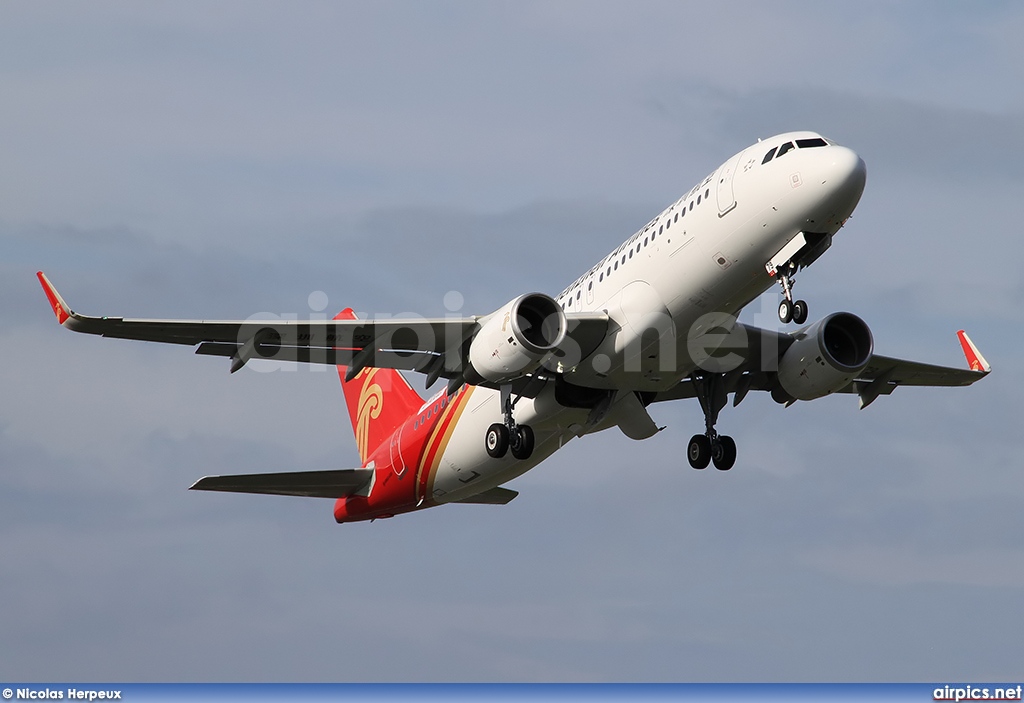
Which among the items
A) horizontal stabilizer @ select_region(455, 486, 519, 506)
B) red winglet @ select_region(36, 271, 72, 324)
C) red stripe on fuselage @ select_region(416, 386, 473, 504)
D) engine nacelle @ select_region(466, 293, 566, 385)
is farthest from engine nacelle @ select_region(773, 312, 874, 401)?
red winglet @ select_region(36, 271, 72, 324)

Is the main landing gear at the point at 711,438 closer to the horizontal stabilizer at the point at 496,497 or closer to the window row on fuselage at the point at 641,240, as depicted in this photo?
the window row on fuselage at the point at 641,240

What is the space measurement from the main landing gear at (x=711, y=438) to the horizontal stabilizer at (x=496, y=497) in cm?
826

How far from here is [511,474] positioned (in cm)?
3378

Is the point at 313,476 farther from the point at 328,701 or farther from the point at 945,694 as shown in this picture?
the point at 328,701

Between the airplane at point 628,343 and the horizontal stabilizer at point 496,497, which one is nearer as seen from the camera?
the airplane at point 628,343

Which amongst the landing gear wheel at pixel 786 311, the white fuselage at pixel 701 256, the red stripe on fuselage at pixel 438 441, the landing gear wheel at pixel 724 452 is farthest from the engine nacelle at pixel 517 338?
the landing gear wheel at pixel 724 452

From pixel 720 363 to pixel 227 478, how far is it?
14.1 m

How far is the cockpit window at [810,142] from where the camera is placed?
1022 inches

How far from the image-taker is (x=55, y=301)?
25.5 metres

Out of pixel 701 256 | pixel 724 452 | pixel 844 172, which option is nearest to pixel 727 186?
pixel 701 256

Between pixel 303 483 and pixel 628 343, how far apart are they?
13.4 meters

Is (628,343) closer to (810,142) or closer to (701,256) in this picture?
(701,256)

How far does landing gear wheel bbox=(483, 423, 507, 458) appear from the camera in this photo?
101 ft

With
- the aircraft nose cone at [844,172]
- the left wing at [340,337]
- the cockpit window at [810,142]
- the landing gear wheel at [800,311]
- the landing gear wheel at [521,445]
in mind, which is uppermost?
the cockpit window at [810,142]
